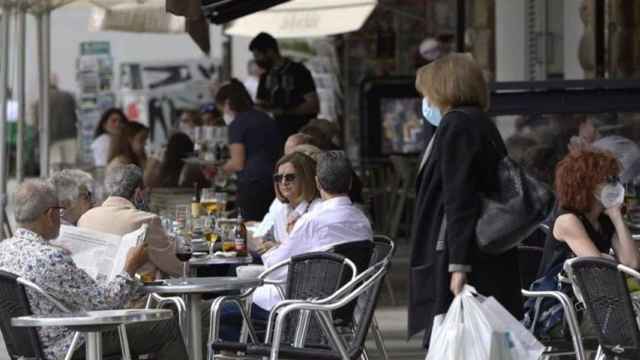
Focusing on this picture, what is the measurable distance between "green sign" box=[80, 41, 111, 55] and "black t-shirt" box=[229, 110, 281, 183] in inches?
481

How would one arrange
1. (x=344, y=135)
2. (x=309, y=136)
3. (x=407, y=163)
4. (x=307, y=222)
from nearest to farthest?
(x=307, y=222) < (x=309, y=136) < (x=407, y=163) < (x=344, y=135)

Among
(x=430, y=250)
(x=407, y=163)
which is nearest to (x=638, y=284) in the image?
(x=430, y=250)

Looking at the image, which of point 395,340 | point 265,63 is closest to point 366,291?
point 395,340

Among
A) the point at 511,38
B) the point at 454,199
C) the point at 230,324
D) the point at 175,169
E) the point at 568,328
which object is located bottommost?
the point at 230,324

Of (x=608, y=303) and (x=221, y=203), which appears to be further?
(x=221, y=203)

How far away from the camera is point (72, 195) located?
374 inches

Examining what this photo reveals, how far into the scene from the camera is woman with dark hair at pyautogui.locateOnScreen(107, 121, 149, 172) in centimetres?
1541

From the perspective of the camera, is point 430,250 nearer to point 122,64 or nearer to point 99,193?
point 99,193

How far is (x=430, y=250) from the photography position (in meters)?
6.95

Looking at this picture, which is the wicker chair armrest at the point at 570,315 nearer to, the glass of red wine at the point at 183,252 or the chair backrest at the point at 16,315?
the glass of red wine at the point at 183,252

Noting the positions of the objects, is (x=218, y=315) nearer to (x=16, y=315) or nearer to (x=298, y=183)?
(x=16, y=315)

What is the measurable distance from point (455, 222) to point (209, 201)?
471 cm

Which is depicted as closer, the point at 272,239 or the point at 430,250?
the point at 430,250

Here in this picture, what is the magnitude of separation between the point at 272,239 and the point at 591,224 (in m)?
2.78
